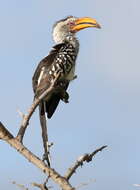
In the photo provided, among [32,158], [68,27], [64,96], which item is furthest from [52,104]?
[32,158]

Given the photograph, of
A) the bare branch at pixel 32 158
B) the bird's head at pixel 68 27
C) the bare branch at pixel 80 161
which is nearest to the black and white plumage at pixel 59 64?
the bird's head at pixel 68 27

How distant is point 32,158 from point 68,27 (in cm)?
601

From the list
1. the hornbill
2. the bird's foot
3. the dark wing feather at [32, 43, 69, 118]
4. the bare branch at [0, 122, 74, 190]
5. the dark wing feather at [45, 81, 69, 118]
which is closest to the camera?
the bare branch at [0, 122, 74, 190]

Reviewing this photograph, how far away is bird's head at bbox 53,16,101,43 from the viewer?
10.0 metres

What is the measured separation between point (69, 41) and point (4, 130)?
17.1 feet

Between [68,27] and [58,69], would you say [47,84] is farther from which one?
[68,27]

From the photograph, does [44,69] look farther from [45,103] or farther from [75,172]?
[75,172]

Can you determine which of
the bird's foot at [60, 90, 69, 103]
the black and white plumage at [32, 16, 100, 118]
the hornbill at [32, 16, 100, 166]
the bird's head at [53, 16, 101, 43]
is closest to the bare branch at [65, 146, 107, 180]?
the hornbill at [32, 16, 100, 166]

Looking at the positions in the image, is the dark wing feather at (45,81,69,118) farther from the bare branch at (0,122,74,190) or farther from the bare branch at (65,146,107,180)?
the bare branch at (65,146,107,180)

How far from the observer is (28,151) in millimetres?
4645

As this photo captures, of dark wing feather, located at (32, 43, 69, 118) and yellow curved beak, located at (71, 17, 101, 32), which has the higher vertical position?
yellow curved beak, located at (71, 17, 101, 32)

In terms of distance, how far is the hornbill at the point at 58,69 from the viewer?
816cm

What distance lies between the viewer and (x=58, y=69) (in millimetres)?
8656

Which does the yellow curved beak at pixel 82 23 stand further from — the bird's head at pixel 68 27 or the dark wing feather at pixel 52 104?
the dark wing feather at pixel 52 104
